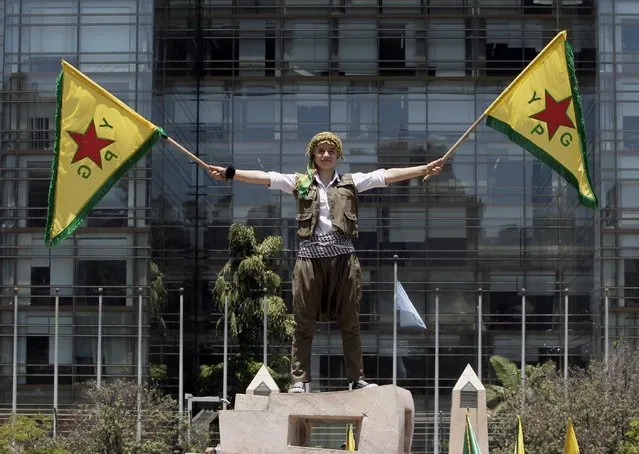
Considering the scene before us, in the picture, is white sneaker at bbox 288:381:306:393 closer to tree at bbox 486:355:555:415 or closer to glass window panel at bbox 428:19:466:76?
tree at bbox 486:355:555:415

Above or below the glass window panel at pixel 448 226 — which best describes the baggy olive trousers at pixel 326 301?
below

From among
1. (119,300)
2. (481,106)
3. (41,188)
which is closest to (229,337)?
(119,300)

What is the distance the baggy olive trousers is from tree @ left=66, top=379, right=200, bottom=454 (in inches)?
1168

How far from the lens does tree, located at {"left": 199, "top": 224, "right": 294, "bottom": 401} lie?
5691cm

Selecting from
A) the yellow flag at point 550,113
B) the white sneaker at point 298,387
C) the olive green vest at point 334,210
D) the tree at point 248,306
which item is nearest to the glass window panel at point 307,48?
the tree at point 248,306

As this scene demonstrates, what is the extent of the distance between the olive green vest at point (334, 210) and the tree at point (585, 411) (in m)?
24.5

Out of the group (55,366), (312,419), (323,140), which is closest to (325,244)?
(323,140)

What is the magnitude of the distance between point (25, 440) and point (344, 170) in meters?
21.4

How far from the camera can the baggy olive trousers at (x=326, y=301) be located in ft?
56.1

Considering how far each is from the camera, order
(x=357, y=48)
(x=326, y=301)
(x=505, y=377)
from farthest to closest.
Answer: (x=357, y=48), (x=505, y=377), (x=326, y=301)

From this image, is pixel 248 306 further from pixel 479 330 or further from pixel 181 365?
pixel 479 330

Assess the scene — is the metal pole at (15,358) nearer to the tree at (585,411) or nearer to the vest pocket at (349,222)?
the tree at (585,411)

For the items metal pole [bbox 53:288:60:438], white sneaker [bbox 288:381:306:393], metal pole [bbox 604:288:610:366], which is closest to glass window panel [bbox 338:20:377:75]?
metal pole [bbox 604:288:610:366]

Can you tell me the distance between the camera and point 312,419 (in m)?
17.4
